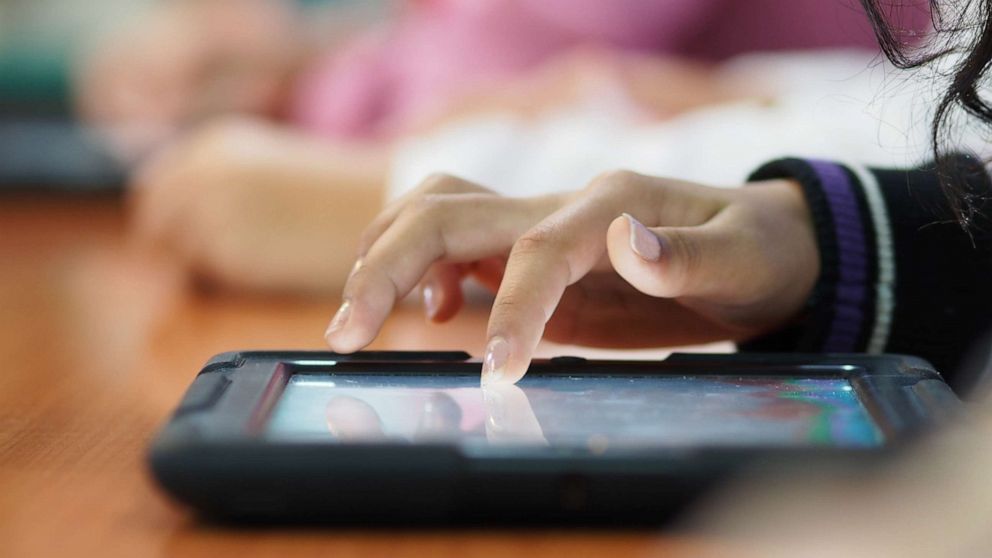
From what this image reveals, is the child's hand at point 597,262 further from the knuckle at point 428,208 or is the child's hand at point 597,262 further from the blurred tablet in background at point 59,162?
the blurred tablet in background at point 59,162

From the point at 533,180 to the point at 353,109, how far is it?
1.72ft

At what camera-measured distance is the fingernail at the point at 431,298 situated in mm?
484

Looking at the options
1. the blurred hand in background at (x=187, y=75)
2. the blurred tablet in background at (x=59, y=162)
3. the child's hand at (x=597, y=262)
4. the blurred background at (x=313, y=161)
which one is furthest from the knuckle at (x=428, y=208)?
the blurred tablet in background at (x=59, y=162)

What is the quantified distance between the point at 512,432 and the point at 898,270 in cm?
22

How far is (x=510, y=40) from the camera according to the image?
44.8 inches

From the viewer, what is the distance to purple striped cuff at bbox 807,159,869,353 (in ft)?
1.46

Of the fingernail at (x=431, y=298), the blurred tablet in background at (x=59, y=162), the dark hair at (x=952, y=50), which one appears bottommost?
the blurred tablet in background at (x=59, y=162)

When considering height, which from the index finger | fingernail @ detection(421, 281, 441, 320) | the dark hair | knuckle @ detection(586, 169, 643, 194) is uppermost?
the dark hair

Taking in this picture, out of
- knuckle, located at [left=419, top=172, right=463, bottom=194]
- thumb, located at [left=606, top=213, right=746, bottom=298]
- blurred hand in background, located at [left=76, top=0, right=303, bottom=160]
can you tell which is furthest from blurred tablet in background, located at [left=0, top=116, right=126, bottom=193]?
thumb, located at [left=606, top=213, right=746, bottom=298]

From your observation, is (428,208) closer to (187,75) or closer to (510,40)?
(510,40)

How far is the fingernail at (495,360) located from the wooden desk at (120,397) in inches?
2.9

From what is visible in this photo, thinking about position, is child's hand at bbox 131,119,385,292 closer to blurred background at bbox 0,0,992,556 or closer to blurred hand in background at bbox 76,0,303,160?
blurred background at bbox 0,0,992,556

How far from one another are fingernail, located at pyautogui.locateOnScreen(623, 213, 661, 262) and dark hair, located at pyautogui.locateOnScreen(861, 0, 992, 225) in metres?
0.10

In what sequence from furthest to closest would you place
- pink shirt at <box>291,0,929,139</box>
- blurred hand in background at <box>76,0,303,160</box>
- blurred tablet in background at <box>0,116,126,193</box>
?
blurred tablet in background at <box>0,116,126,193</box> → blurred hand in background at <box>76,0,303,160</box> → pink shirt at <box>291,0,929,139</box>
